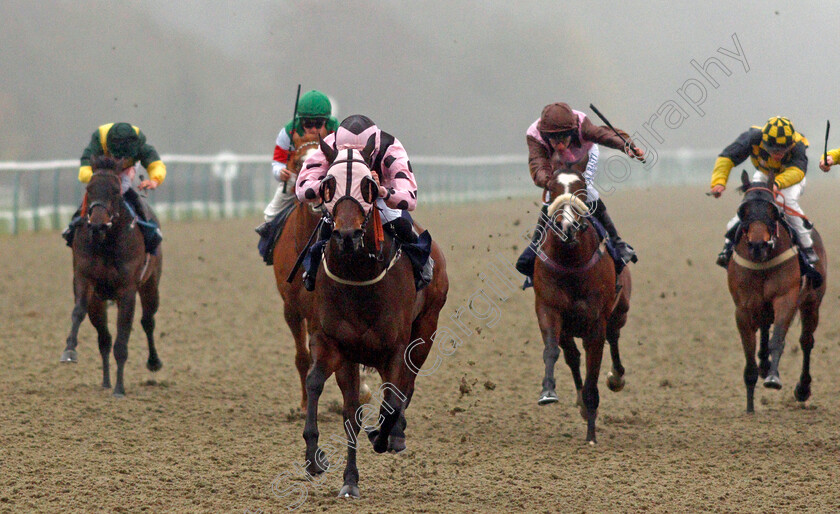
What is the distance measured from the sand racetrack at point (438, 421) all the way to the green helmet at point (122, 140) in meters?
1.74

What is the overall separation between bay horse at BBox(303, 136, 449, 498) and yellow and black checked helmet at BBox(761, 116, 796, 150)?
350 cm

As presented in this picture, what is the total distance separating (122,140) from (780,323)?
15.7 ft

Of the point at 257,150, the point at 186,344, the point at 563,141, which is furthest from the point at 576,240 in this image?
the point at 257,150

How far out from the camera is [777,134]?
25.8 ft

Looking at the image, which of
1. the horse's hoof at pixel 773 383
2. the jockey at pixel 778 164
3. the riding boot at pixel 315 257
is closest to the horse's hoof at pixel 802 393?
the jockey at pixel 778 164

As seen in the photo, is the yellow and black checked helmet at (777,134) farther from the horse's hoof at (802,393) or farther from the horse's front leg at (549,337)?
the horse's front leg at (549,337)

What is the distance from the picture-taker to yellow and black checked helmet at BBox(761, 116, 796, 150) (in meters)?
7.87

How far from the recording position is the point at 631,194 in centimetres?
3472

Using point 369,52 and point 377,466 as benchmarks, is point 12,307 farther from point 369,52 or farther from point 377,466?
point 369,52

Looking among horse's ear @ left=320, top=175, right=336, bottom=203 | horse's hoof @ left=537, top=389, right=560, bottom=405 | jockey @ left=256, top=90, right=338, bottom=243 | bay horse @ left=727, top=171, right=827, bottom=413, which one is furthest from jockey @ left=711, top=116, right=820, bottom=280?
horse's ear @ left=320, top=175, right=336, bottom=203

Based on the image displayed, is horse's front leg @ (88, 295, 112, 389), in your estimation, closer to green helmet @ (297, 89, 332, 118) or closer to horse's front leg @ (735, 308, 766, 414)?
green helmet @ (297, 89, 332, 118)

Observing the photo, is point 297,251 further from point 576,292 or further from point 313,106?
point 576,292

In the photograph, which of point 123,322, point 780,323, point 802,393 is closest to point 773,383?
point 780,323

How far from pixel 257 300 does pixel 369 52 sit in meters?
29.9
